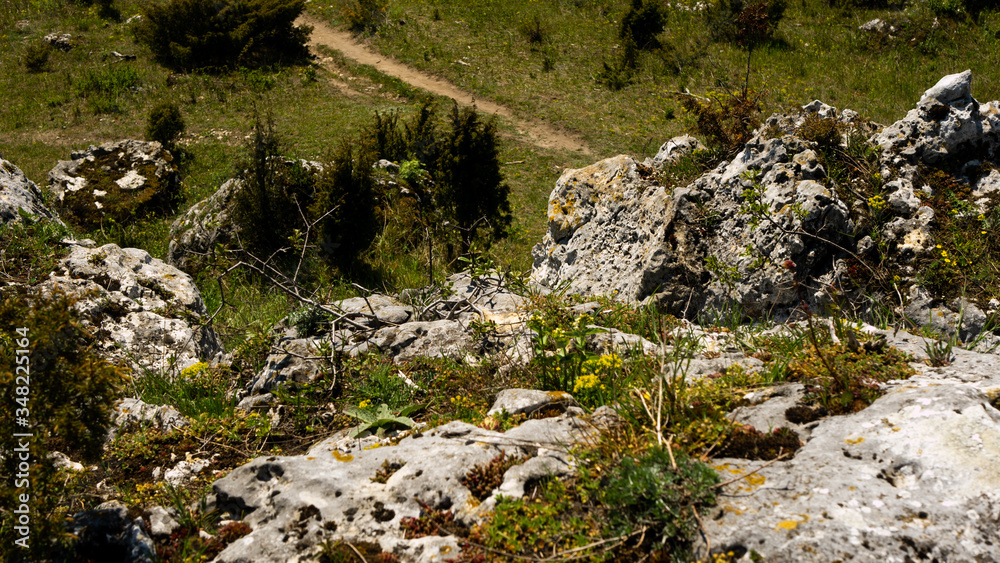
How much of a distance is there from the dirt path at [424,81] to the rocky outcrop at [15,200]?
13248 mm

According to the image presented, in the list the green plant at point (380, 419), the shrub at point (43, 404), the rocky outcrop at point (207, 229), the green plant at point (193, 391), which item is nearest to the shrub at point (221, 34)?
the rocky outcrop at point (207, 229)

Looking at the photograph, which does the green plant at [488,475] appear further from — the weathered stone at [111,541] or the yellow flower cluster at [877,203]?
the yellow flower cluster at [877,203]

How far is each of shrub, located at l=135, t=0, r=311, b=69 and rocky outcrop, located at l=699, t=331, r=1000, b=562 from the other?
26611 millimetres

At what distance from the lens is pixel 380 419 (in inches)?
143

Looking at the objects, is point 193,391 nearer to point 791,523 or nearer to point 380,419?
point 380,419

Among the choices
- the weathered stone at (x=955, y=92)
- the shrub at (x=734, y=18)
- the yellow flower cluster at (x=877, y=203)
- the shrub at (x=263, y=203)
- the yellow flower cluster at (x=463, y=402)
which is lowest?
the shrub at (x=263, y=203)

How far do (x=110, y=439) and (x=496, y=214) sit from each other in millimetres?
7571

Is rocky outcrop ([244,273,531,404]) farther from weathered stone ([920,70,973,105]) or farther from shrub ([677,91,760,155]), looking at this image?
weathered stone ([920,70,973,105])

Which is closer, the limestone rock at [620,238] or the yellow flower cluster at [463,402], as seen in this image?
the yellow flower cluster at [463,402]

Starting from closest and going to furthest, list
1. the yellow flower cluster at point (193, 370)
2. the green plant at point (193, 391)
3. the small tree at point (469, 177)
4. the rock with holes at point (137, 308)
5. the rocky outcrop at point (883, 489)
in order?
the rocky outcrop at point (883, 489) → the green plant at point (193, 391) → the yellow flower cluster at point (193, 370) → the rock with holes at point (137, 308) → the small tree at point (469, 177)

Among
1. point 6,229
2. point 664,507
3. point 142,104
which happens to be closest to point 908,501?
point 664,507

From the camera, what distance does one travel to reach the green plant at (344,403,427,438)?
363cm

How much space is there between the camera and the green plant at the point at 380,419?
11.9 feet

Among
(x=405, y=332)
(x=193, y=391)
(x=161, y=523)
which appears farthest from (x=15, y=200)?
(x=161, y=523)
